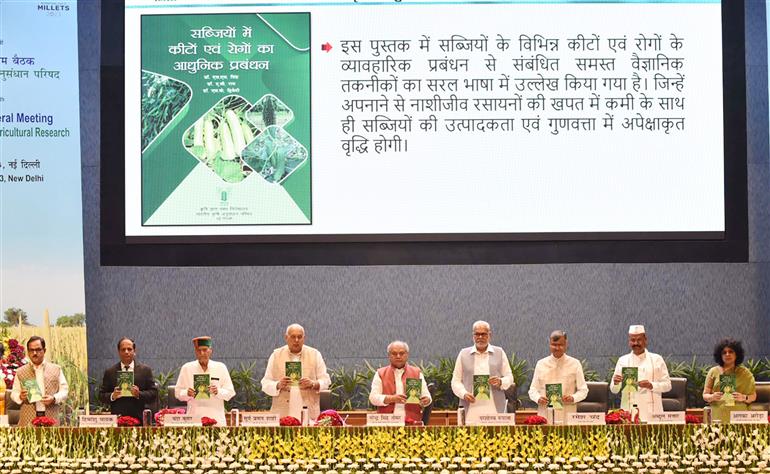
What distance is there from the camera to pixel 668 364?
31.3 feet

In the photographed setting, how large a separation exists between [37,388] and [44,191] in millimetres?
2429

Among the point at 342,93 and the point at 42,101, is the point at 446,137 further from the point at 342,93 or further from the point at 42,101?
the point at 42,101

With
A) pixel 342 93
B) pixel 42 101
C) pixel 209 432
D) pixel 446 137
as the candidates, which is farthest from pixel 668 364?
pixel 42 101

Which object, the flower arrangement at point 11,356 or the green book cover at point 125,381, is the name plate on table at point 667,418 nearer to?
the green book cover at point 125,381

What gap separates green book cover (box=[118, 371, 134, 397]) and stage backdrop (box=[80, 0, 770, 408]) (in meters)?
2.47

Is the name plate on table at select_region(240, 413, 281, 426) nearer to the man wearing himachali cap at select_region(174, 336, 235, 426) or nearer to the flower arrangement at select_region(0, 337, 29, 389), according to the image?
the man wearing himachali cap at select_region(174, 336, 235, 426)

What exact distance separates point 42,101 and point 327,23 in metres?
2.44

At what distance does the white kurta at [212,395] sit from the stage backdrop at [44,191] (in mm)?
1767

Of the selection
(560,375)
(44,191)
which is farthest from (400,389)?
(44,191)

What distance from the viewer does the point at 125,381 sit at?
23.3ft

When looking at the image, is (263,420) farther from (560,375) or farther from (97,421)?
(560,375)

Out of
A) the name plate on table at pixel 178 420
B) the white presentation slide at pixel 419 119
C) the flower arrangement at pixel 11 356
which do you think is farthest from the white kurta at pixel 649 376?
the flower arrangement at pixel 11 356

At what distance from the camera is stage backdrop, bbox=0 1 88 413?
916 cm

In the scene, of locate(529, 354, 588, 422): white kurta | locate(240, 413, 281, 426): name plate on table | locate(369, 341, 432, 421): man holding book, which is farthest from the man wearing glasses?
locate(240, 413, 281, 426): name plate on table
